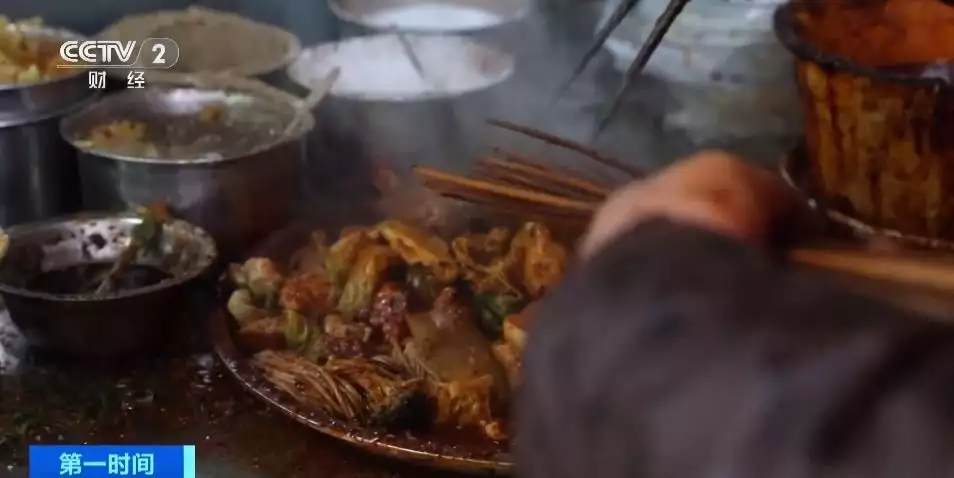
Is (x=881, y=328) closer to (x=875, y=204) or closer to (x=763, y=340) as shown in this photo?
(x=763, y=340)

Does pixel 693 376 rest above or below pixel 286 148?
above

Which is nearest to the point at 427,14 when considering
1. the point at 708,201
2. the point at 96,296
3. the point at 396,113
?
the point at 396,113

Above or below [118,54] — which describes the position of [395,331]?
below

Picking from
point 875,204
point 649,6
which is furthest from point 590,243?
point 649,6

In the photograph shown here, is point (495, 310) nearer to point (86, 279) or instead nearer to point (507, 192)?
point (507, 192)

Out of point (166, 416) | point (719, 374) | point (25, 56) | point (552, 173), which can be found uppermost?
point (719, 374)

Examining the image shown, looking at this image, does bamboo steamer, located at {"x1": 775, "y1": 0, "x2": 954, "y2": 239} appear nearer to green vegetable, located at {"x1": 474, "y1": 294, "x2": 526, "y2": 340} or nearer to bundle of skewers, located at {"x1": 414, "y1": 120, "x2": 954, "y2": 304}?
bundle of skewers, located at {"x1": 414, "y1": 120, "x2": 954, "y2": 304}

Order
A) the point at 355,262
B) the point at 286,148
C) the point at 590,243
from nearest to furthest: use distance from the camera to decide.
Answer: the point at 590,243, the point at 355,262, the point at 286,148
